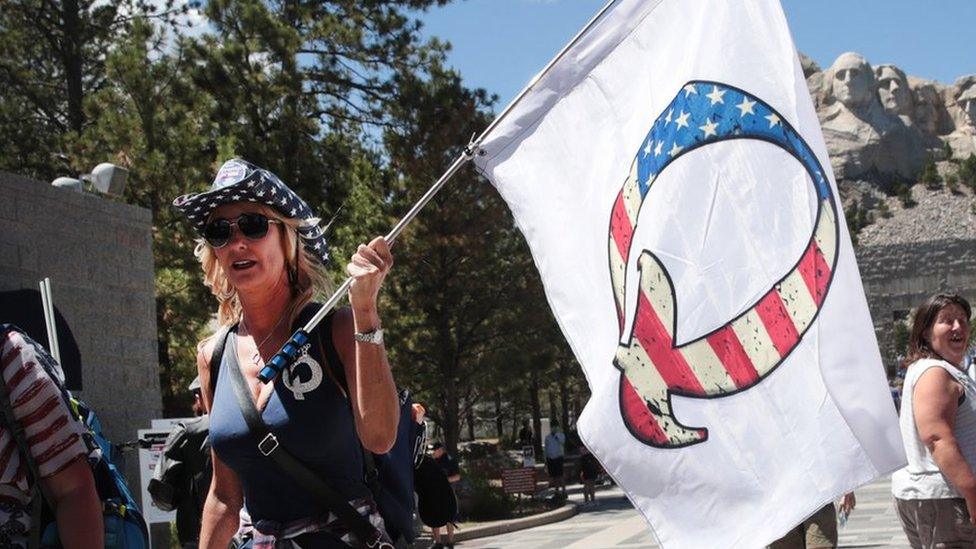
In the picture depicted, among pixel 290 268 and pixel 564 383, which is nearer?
pixel 290 268

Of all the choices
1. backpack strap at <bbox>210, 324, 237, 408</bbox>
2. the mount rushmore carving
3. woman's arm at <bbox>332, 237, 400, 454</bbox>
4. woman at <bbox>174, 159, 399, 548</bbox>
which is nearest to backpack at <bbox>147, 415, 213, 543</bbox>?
backpack strap at <bbox>210, 324, 237, 408</bbox>

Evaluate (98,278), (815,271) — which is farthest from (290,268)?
(98,278)

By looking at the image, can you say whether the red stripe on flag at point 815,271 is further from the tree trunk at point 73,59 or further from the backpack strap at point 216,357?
the tree trunk at point 73,59

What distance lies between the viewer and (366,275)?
2.96m

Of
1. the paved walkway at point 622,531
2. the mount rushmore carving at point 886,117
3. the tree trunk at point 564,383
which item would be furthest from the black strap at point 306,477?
the mount rushmore carving at point 886,117

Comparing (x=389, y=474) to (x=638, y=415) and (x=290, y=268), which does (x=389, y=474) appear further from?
(x=638, y=415)

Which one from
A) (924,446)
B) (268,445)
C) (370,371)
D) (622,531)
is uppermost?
(370,371)

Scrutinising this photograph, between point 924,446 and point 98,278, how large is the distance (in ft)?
31.9

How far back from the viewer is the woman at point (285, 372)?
2.99m

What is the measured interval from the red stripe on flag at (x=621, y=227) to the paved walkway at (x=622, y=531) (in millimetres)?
9549

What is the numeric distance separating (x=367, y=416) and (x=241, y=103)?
828 inches

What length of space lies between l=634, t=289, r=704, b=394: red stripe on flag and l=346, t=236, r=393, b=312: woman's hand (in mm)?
1329

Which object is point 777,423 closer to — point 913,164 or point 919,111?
point 913,164

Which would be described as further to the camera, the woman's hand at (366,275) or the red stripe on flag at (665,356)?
the red stripe on flag at (665,356)
